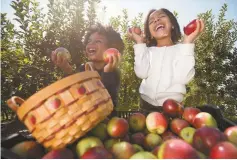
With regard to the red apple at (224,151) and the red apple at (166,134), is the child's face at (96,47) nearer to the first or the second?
the red apple at (166,134)

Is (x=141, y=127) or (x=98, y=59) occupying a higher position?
(x=98, y=59)

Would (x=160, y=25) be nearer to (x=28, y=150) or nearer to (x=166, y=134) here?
(x=166, y=134)

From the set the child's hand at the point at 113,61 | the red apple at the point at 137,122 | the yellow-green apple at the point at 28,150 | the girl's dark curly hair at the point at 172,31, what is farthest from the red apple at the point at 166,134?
the girl's dark curly hair at the point at 172,31

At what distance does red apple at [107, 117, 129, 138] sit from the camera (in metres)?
1.25

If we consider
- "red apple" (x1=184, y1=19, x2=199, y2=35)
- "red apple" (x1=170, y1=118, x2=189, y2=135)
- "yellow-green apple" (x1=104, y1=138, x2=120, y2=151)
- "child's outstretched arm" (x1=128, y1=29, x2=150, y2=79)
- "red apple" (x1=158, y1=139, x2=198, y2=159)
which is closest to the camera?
"red apple" (x1=158, y1=139, x2=198, y2=159)

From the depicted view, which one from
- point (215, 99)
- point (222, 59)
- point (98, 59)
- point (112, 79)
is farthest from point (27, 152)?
point (222, 59)

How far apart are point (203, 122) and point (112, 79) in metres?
0.62

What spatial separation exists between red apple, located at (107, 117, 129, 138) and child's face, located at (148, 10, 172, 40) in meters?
0.91

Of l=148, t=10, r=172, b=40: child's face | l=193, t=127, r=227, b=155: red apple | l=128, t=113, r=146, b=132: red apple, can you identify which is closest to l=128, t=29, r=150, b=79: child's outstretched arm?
l=148, t=10, r=172, b=40: child's face

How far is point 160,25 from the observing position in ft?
6.61

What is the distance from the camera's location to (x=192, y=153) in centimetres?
91

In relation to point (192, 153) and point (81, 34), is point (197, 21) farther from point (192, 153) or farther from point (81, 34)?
point (81, 34)

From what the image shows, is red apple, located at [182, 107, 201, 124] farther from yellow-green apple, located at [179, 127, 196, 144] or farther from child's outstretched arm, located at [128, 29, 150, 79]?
child's outstretched arm, located at [128, 29, 150, 79]

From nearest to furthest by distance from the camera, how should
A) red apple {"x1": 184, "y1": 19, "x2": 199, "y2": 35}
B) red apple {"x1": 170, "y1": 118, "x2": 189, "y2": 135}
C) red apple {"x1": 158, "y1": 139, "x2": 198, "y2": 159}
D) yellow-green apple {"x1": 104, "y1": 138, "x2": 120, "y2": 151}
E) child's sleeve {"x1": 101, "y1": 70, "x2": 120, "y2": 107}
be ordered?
red apple {"x1": 158, "y1": 139, "x2": 198, "y2": 159}
yellow-green apple {"x1": 104, "y1": 138, "x2": 120, "y2": 151}
red apple {"x1": 170, "y1": 118, "x2": 189, "y2": 135}
child's sleeve {"x1": 101, "y1": 70, "x2": 120, "y2": 107}
red apple {"x1": 184, "y1": 19, "x2": 199, "y2": 35}
